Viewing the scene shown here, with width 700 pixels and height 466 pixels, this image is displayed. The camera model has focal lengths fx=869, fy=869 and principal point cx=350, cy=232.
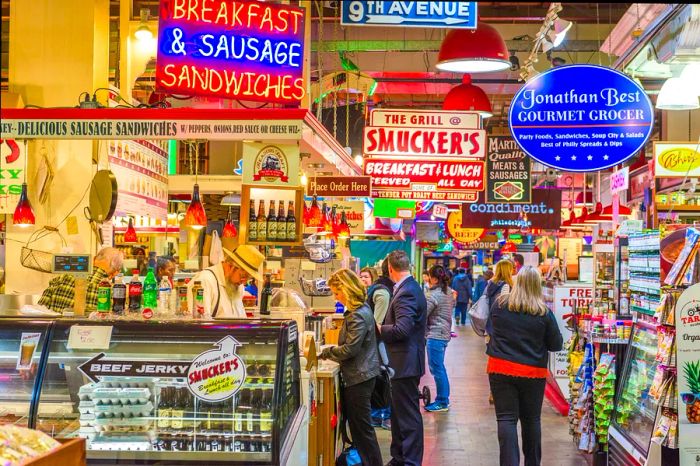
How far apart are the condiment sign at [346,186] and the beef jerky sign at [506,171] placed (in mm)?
4487

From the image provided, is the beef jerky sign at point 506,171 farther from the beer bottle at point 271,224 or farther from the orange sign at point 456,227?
the beer bottle at point 271,224

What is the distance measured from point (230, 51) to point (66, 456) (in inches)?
157

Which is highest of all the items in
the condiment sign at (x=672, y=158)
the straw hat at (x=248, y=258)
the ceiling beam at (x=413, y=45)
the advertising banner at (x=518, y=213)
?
the ceiling beam at (x=413, y=45)

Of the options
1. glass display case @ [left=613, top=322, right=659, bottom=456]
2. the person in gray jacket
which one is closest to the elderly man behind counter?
the person in gray jacket

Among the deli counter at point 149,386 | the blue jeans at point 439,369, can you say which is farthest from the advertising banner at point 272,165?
the blue jeans at point 439,369

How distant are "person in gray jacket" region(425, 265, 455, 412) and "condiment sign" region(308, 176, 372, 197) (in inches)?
57.0

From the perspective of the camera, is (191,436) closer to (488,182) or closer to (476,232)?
(488,182)

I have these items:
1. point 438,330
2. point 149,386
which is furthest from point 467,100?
point 149,386

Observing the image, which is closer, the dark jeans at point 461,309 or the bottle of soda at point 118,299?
the bottle of soda at point 118,299

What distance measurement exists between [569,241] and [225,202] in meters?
14.9

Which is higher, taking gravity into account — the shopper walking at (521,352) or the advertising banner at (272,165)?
the advertising banner at (272,165)

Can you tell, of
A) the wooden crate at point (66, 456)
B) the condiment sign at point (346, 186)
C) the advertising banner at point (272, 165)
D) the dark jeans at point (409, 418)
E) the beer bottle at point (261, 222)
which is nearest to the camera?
the wooden crate at point (66, 456)

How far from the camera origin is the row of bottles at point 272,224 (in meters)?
6.95

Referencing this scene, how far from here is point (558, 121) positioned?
25.2ft
